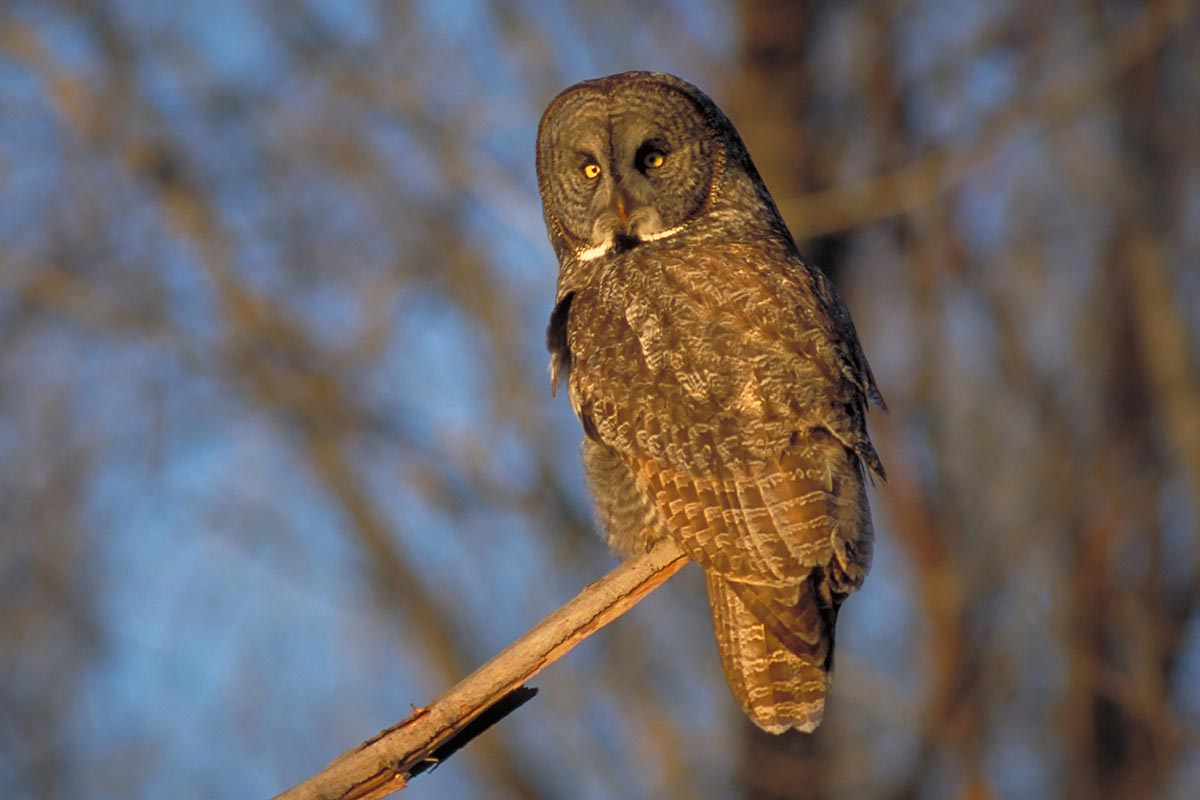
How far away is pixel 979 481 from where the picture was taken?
1054 cm

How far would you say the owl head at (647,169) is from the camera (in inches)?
161

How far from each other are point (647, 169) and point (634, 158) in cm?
5

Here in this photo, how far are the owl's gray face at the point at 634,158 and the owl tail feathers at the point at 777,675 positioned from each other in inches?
48.9

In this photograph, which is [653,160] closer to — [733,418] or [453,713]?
[733,418]

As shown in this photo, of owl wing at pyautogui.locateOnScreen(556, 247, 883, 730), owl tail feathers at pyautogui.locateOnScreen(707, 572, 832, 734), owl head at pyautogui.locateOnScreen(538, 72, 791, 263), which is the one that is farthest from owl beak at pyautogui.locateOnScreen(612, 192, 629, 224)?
owl tail feathers at pyautogui.locateOnScreen(707, 572, 832, 734)

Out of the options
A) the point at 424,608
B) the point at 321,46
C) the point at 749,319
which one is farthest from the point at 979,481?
the point at 749,319

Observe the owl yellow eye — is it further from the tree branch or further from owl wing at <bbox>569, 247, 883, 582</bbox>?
the tree branch

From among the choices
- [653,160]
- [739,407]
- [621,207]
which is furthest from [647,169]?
[739,407]

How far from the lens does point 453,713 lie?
113 inches

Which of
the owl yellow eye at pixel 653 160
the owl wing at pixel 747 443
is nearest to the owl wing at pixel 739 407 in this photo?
the owl wing at pixel 747 443

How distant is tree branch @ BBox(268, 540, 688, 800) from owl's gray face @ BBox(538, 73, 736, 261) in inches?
52.4

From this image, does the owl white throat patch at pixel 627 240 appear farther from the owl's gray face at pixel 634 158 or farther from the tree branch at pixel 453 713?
the tree branch at pixel 453 713

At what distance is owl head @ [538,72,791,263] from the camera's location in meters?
4.10

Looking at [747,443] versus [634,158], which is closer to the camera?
[747,443]
